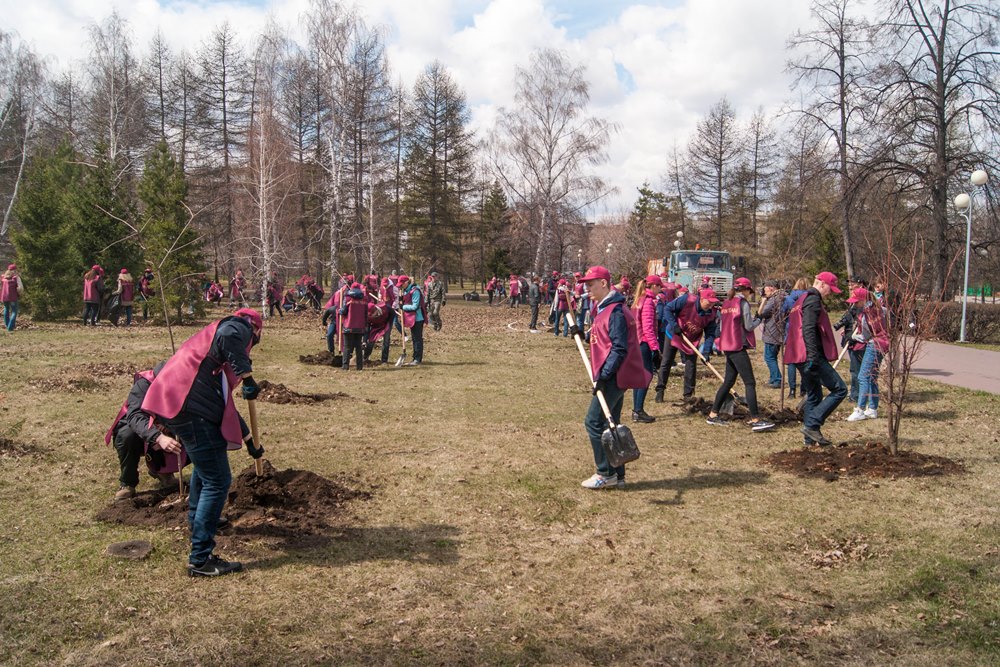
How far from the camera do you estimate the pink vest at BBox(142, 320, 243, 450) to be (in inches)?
177

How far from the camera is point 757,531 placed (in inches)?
212

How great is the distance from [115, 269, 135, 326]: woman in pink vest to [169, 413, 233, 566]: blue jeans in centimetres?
1912

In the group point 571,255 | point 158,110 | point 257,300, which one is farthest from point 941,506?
point 571,255

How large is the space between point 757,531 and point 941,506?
1.65 meters

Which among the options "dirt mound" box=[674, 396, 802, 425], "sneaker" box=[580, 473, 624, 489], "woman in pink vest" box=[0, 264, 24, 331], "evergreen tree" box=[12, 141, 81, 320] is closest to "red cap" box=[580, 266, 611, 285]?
"sneaker" box=[580, 473, 624, 489]

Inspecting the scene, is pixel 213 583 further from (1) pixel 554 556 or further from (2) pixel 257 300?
(2) pixel 257 300

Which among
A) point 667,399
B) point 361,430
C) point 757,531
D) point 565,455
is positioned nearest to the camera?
point 757,531

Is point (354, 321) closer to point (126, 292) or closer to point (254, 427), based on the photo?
point (254, 427)

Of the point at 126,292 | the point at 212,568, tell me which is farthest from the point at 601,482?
the point at 126,292

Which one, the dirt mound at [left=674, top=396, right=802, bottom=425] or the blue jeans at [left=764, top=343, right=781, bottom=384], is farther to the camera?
the blue jeans at [left=764, top=343, right=781, bottom=384]

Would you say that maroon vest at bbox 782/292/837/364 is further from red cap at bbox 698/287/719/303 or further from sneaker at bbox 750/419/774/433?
red cap at bbox 698/287/719/303

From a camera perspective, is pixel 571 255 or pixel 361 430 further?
pixel 571 255

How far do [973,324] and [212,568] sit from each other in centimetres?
1997

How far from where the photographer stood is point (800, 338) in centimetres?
786
